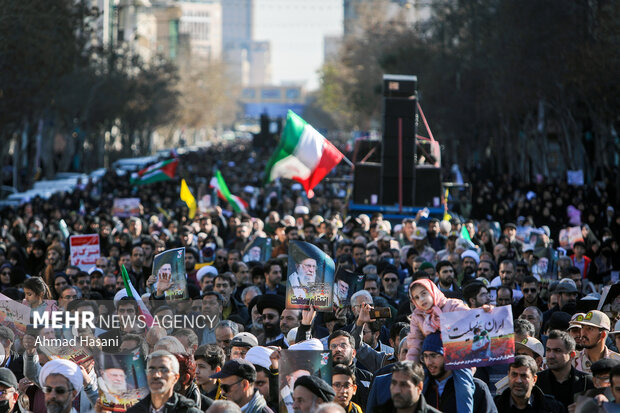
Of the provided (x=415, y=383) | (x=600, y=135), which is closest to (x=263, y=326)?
(x=415, y=383)

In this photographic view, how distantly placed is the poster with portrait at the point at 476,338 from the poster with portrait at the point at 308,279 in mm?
2683

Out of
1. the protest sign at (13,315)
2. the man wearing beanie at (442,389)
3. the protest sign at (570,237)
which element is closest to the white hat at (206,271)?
the protest sign at (13,315)

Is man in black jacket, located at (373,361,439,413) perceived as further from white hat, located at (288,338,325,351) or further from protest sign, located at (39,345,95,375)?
protest sign, located at (39,345,95,375)

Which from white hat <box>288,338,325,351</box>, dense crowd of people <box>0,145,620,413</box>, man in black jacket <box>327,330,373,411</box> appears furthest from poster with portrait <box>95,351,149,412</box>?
man in black jacket <box>327,330,373,411</box>

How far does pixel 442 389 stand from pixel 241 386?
1.27 meters

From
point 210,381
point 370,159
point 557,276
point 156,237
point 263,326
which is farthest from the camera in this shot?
point 370,159

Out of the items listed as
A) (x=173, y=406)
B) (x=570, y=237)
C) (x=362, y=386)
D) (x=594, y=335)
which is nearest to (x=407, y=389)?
(x=173, y=406)

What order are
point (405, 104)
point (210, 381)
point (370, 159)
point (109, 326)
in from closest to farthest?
point (210, 381) → point (109, 326) → point (405, 104) → point (370, 159)

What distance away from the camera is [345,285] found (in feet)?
38.7

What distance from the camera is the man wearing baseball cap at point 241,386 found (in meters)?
7.62

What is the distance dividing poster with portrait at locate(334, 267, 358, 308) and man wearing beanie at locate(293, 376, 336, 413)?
15.2 feet

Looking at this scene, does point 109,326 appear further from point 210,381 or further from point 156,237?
point 156,237

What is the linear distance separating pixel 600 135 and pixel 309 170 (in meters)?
24.4

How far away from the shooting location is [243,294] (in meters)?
12.6
